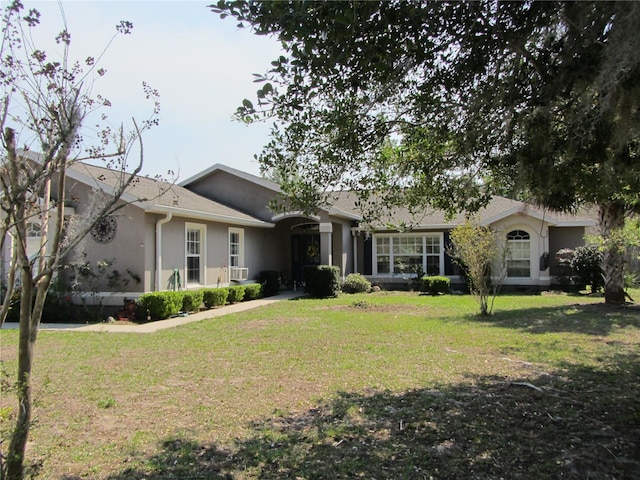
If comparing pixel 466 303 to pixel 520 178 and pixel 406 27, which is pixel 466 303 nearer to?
pixel 520 178

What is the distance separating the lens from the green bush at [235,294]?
1606 cm

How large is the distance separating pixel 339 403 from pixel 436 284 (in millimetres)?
14155

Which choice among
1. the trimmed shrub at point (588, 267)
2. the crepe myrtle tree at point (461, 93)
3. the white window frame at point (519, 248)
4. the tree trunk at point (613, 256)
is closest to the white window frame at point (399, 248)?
the white window frame at point (519, 248)

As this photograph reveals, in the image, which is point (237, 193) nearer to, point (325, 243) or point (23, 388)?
point (325, 243)

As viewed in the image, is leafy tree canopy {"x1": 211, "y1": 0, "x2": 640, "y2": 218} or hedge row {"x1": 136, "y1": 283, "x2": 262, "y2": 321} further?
hedge row {"x1": 136, "y1": 283, "x2": 262, "y2": 321}

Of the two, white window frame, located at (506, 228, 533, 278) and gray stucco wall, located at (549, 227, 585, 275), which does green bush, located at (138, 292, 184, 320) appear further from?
gray stucco wall, located at (549, 227, 585, 275)

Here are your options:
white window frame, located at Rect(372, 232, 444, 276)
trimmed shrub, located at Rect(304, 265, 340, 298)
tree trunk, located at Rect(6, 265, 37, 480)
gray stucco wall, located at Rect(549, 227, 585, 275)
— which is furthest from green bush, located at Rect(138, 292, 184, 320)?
gray stucco wall, located at Rect(549, 227, 585, 275)

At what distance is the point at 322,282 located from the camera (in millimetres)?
17891

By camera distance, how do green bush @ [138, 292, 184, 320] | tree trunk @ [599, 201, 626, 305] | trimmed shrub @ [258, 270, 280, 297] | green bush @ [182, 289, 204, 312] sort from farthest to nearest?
trimmed shrub @ [258, 270, 280, 297]
green bush @ [182, 289, 204, 312]
tree trunk @ [599, 201, 626, 305]
green bush @ [138, 292, 184, 320]

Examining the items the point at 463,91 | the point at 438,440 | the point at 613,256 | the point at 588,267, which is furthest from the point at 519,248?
the point at 438,440

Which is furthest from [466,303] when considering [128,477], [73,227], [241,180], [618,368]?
[128,477]

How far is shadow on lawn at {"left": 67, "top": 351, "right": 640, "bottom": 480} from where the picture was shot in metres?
3.79

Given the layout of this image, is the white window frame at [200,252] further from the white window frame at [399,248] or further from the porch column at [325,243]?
the white window frame at [399,248]

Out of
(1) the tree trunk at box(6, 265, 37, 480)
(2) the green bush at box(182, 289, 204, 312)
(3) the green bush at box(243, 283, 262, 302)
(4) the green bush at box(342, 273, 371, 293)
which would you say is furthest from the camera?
(4) the green bush at box(342, 273, 371, 293)
